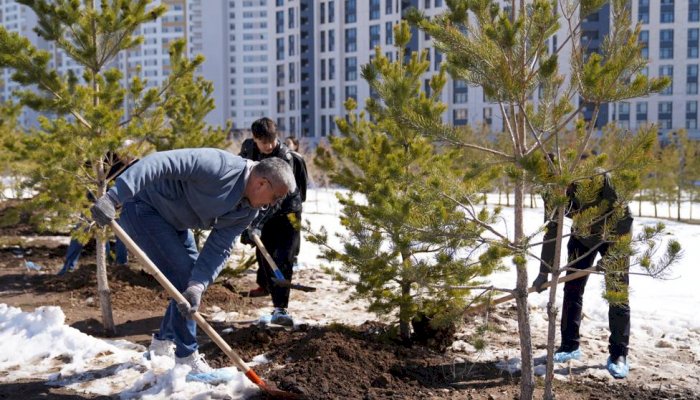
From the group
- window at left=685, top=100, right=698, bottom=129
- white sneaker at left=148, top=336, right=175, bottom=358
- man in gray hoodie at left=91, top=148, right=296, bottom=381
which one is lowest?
white sneaker at left=148, top=336, right=175, bottom=358

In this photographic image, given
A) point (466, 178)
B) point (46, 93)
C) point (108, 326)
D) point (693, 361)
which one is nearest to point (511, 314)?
point (693, 361)

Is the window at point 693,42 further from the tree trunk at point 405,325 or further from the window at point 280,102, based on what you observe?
the tree trunk at point 405,325

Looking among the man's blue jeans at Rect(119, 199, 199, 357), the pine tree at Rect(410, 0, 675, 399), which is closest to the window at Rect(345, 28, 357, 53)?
the man's blue jeans at Rect(119, 199, 199, 357)

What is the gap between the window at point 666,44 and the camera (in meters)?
55.6

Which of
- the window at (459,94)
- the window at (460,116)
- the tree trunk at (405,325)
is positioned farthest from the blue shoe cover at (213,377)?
the window at (459,94)

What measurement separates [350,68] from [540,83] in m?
61.6

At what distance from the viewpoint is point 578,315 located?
502 centimetres

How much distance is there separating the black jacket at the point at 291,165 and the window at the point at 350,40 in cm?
5861

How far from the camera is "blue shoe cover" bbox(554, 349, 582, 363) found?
16.2ft

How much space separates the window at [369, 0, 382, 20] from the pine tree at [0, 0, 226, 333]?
57.5 m

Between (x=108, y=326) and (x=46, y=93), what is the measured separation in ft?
6.71

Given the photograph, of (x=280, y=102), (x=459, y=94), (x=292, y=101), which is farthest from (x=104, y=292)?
(x=280, y=102)

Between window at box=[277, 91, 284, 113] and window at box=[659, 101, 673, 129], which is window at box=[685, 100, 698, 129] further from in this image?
window at box=[277, 91, 284, 113]

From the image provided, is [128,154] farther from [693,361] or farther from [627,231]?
[693,361]
